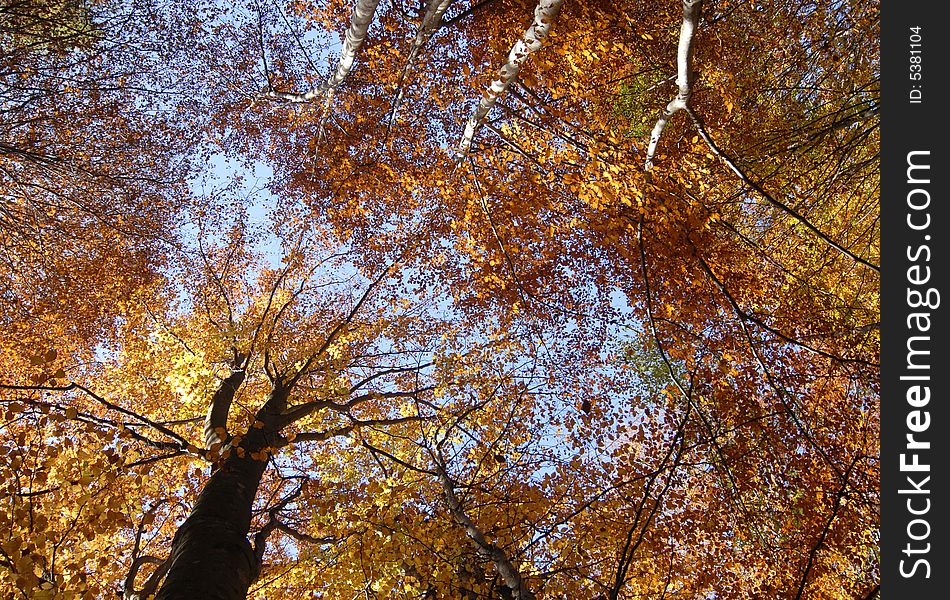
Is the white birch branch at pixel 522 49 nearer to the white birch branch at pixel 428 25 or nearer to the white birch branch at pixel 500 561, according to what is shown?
the white birch branch at pixel 428 25

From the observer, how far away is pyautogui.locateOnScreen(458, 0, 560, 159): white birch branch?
539cm

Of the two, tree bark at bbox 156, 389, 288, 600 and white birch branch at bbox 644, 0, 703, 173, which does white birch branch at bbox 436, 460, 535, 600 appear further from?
white birch branch at bbox 644, 0, 703, 173

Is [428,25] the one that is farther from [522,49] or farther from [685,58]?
[685,58]

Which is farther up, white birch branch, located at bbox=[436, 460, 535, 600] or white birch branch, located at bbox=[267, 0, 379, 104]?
white birch branch, located at bbox=[267, 0, 379, 104]

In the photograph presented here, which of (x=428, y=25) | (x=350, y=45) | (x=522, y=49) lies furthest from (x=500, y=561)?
(x=350, y=45)

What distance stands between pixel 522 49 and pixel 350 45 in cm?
276

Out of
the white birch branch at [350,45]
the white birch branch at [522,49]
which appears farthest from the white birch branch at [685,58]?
the white birch branch at [350,45]

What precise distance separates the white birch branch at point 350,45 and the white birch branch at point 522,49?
70.6 inches

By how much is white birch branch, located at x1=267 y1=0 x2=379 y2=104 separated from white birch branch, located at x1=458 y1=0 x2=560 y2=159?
5.89 feet

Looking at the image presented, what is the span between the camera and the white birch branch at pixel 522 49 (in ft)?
17.7

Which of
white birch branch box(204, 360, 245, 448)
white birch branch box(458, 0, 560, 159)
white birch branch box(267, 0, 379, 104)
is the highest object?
white birch branch box(267, 0, 379, 104)

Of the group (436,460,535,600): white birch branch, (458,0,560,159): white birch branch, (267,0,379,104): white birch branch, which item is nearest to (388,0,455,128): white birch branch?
(267,0,379,104): white birch branch
